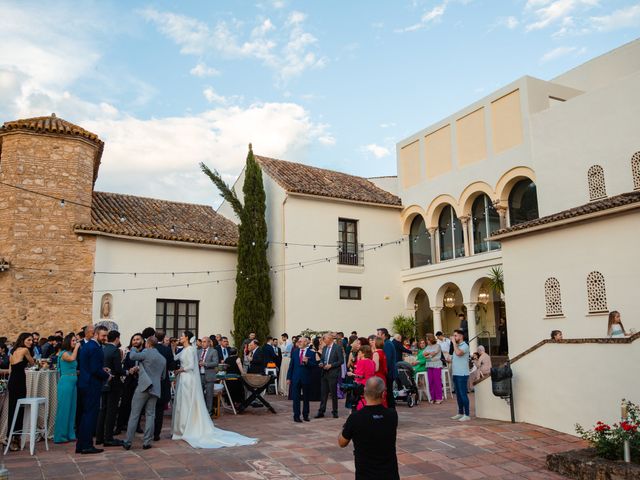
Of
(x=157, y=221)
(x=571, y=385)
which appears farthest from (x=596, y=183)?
(x=157, y=221)

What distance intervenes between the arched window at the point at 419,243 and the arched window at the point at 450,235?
3.04 feet

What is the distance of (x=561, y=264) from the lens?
40.4 ft

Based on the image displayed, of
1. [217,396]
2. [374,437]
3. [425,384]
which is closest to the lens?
[374,437]

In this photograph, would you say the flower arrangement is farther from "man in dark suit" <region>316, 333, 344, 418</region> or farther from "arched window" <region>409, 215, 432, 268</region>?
"arched window" <region>409, 215, 432, 268</region>

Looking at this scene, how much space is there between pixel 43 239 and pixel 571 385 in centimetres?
1504

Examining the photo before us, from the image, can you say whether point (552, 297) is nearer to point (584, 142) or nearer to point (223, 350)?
point (584, 142)

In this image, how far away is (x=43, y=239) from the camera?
17328 millimetres

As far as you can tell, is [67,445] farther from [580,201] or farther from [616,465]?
[580,201]

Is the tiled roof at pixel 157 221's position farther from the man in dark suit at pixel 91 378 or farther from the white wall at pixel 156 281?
the man in dark suit at pixel 91 378

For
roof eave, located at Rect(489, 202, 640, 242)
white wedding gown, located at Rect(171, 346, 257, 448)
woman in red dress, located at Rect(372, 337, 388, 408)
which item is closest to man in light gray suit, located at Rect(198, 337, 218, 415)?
white wedding gown, located at Rect(171, 346, 257, 448)

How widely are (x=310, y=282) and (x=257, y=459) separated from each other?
44.0ft

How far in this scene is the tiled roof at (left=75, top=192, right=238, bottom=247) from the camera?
1892cm

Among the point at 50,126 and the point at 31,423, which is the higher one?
the point at 50,126

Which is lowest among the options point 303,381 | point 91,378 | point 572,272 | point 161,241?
point 303,381
